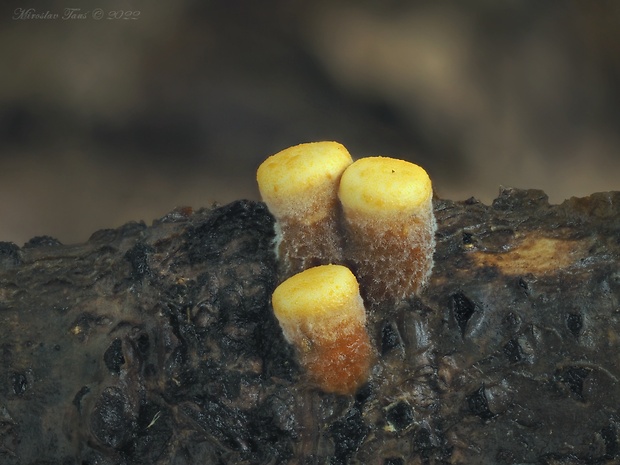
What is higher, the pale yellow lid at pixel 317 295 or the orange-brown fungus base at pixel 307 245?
the orange-brown fungus base at pixel 307 245

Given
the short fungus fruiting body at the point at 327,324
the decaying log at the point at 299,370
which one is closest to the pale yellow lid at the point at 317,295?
the short fungus fruiting body at the point at 327,324

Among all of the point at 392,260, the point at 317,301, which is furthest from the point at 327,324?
the point at 392,260

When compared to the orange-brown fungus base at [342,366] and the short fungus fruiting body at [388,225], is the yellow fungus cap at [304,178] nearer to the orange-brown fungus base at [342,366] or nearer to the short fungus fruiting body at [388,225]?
the short fungus fruiting body at [388,225]

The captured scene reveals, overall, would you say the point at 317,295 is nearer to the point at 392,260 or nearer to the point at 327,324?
the point at 327,324

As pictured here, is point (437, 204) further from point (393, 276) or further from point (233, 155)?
point (233, 155)

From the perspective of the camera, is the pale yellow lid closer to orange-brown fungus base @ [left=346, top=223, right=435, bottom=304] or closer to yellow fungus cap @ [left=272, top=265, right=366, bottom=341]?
yellow fungus cap @ [left=272, top=265, right=366, bottom=341]
